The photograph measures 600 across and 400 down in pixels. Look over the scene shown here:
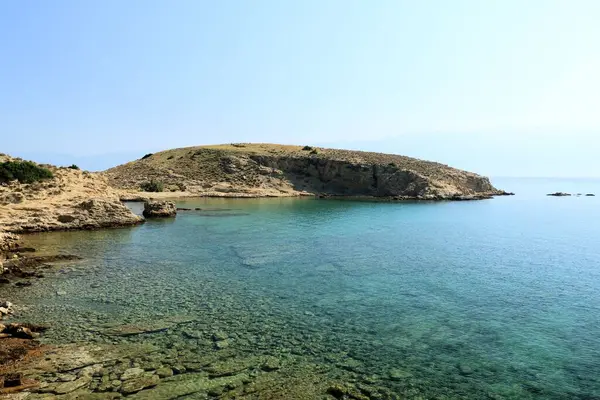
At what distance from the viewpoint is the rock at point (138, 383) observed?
410 inches

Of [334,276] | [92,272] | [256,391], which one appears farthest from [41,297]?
[334,276]

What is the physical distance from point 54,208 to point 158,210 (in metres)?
13.5

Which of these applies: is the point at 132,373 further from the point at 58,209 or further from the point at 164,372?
the point at 58,209

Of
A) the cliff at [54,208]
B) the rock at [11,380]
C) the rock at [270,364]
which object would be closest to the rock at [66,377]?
the rock at [11,380]

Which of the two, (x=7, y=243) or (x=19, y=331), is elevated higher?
(x=7, y=243)

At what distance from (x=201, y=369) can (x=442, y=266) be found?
19.7m

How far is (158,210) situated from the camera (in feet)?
162

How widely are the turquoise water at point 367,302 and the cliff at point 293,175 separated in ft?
188

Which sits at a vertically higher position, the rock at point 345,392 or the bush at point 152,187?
the bush at point 152,187

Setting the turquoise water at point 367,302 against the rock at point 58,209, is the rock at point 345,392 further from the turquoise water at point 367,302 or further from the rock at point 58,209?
the rock at point 58,209

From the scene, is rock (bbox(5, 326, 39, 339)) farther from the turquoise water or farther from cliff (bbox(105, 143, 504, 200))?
cliff (bbox(105, 143, 504, 200))

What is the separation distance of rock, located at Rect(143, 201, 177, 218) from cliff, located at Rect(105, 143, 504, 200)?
3731 cm

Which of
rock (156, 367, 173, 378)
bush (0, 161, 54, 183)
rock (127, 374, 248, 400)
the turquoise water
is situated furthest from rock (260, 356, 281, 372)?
bush (0, 161, 54, 183)

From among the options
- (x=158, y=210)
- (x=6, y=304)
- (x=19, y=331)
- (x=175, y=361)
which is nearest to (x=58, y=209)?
(x=158, y=210)
